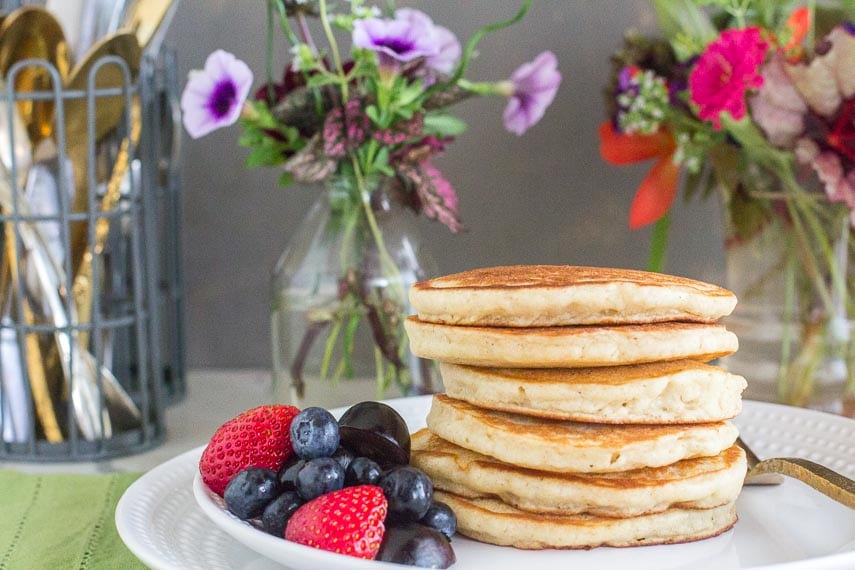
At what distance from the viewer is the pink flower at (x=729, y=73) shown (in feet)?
3.43

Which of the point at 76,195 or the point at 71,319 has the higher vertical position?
the point at 76,195

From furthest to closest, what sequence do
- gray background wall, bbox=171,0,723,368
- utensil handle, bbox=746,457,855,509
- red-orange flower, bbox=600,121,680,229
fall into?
gray background wall, bbox=171,0,723,368
red-orange flower, bbox=600,121,680,229
utensil handle, bbox=746,457,855,509

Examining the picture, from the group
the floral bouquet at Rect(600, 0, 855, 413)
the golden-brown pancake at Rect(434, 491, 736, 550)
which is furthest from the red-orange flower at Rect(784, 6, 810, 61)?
the golden-brown pancake at Rect(434, 491, 736, 550)

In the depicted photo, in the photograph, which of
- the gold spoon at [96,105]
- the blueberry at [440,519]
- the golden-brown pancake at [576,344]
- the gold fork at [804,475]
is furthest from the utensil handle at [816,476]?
the gold spoon at [96,105]

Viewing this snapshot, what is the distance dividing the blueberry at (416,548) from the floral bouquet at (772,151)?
2.01 feet

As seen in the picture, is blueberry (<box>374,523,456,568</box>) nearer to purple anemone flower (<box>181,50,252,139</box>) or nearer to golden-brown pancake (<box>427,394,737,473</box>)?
golden-brown pancake (<box>427,394,737,473</box>)

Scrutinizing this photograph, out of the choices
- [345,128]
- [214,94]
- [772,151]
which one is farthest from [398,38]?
[772,151]

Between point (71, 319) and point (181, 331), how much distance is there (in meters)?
0.29

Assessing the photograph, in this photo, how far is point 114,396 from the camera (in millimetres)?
1161

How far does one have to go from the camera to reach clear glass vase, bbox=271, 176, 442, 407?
1.14 meters

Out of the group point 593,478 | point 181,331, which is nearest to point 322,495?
point 593,478

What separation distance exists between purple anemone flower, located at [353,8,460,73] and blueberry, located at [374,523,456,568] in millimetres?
542

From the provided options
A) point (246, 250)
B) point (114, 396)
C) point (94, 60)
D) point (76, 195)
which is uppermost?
point (94, 60)

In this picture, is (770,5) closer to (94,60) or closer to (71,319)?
(94,60)
